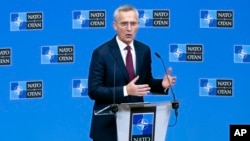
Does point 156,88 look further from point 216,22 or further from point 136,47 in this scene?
point 216,22

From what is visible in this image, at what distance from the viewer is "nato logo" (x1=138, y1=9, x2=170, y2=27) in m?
4.59

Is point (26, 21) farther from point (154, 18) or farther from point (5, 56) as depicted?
point (154, 18)

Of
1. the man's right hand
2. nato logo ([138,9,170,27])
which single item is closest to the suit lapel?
the man's right hand

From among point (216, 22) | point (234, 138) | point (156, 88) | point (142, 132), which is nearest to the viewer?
point (142, 132)

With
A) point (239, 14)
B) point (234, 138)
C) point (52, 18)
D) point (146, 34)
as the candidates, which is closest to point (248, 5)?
point (239, 14)

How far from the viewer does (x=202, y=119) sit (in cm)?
468

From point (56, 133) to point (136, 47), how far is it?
1971mm

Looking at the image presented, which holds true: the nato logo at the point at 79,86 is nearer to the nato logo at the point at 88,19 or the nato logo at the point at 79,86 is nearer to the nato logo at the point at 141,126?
the nato logo at the point at 88,19

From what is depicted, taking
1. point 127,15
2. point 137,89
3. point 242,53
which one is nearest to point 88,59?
point 242,53

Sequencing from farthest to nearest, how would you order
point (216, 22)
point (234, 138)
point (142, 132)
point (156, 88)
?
point (216, 22), point (234, 138), point (156, 88), point (142, 132)

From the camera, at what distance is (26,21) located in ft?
15.2

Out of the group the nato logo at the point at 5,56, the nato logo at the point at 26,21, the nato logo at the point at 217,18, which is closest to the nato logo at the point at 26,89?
the nato logo at the point at 5,56

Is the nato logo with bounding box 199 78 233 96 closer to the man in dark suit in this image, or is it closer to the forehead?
the man in dark suit

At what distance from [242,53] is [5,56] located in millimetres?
2186
